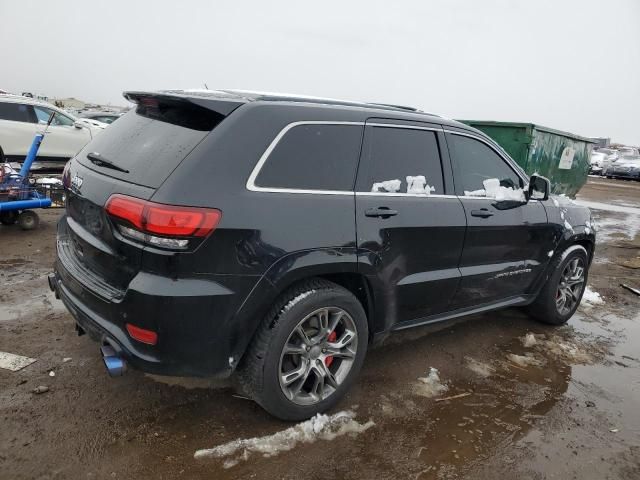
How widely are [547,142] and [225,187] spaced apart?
360 inches

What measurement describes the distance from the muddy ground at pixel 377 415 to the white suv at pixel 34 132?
8.49 metres

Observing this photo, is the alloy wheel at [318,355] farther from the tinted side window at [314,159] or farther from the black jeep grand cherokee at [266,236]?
the tinted side window at [314,159]

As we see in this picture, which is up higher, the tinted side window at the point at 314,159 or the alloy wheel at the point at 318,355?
the tinted side window at the point at 314,159

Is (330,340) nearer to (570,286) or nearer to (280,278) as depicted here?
(280,278)

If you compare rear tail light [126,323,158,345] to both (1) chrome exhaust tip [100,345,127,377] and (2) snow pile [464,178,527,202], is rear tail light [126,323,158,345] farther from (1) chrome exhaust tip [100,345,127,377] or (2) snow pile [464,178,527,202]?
(2) snow pile [464,178,527,202]

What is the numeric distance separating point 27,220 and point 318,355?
17.6ft

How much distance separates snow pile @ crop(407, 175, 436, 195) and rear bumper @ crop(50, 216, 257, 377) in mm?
1313

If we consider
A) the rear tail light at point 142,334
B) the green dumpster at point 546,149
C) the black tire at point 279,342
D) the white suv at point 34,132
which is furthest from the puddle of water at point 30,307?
the green dumpster at point 546,149

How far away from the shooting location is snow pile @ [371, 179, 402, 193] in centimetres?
305

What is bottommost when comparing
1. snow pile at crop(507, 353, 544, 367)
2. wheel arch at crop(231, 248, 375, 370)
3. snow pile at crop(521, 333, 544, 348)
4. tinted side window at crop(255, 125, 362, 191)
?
snow pile at crop(507, 353, 544, 367)

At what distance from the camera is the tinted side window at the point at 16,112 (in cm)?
1120

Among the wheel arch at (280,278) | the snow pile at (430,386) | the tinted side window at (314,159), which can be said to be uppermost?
the tinted side window at (314,159)

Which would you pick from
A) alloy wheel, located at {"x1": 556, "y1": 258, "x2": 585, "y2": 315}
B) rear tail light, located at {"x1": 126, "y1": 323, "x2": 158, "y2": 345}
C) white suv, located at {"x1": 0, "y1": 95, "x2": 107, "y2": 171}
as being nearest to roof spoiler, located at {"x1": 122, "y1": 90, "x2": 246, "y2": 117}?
rear tail light, located at {"x1": 126, "y1": 323, "x2": 158, "y2": 345}

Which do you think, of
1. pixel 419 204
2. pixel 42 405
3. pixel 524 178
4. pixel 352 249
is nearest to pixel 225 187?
pixel 352 249
